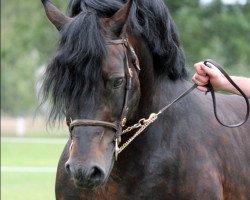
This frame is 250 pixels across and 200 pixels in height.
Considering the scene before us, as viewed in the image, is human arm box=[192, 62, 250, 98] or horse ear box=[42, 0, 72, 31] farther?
human arm box=[192, 62, 250, 98]

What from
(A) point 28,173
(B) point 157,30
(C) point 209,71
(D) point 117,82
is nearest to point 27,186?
(A) point 28,173

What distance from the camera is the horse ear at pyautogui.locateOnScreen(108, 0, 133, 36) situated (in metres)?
4.06

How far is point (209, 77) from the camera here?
4500mm

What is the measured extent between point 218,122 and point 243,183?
1.57 feet

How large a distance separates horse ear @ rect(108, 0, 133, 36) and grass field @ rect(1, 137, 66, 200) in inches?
317

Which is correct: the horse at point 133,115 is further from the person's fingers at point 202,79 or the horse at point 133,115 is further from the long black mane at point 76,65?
the person's fingers at point 202,79

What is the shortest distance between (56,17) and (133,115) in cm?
79

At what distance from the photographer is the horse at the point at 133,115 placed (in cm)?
384

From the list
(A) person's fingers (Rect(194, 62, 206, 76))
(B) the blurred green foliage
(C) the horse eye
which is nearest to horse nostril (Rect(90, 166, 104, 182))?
(C) the horse eye

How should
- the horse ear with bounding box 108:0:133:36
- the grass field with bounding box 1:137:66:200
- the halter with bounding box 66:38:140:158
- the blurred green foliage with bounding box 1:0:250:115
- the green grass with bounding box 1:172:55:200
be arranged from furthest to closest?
the blurred green foliage with bounding box 1:0:250:115, the grass field with bounding box 1:137:66:200, the green grass with bounding box 1:172:55:200, the horse ear with bounding box 108:0:133:36, the halter with bounding box 66:38:140:158

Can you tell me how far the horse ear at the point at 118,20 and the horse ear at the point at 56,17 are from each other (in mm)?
250

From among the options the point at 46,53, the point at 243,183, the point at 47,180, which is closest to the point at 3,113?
the point at 46,53

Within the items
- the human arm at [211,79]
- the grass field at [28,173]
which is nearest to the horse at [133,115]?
the human arm at [211,79]

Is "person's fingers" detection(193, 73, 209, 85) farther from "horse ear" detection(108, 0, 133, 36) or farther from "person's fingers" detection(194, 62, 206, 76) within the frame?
"horse ear" detection(108, 0, 133, 36)
